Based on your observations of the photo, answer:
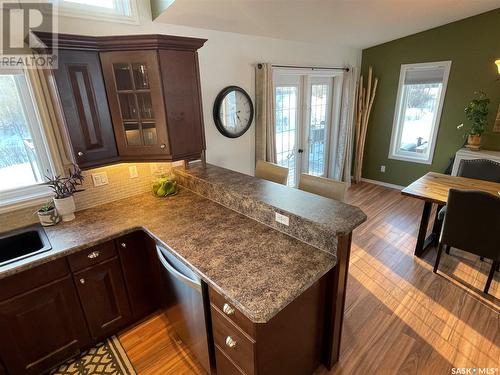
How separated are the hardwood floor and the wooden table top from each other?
0.73 metres

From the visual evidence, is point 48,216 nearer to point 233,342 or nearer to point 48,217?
point 48,217

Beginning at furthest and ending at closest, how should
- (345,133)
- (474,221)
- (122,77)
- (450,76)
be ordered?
(345,133)
(450,76)
(474,221)
(122,77)

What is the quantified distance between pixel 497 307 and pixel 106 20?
3.80 m

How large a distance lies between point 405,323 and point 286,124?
2691 millimetres

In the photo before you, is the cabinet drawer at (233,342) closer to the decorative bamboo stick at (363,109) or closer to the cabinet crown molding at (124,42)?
the cabinet crown molding at (124,42)

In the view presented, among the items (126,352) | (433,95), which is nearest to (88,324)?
(126,352)

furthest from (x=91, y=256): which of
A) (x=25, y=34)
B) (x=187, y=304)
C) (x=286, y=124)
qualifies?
(x=286, y=124)

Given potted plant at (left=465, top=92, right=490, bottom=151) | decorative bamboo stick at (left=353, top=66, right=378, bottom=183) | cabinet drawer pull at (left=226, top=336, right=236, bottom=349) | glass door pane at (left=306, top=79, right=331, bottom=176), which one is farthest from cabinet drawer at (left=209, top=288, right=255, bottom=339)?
decorative bamboo stick at (left=353, top=66, right=378, bottom=183)

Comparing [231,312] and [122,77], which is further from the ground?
[122,77]

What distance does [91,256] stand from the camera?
1.71 meters

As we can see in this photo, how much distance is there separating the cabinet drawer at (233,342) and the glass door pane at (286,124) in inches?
105

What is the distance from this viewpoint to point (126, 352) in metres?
1.90

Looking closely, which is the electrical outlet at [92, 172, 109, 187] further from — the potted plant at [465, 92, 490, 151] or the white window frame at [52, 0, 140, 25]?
the potted plant at [465, 92, 490, 151]

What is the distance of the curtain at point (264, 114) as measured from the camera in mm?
3002
